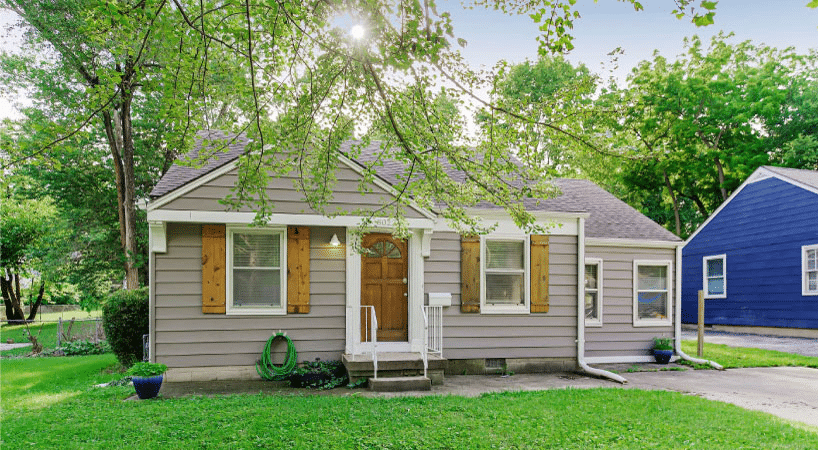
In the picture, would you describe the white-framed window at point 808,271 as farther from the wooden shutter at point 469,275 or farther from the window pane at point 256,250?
the window pane at point 256,250

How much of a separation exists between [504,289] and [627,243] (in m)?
2.94

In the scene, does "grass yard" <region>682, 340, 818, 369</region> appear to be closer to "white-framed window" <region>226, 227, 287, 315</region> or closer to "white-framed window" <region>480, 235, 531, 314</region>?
"white-framed window" <region>480, 235, 531, 314</region>

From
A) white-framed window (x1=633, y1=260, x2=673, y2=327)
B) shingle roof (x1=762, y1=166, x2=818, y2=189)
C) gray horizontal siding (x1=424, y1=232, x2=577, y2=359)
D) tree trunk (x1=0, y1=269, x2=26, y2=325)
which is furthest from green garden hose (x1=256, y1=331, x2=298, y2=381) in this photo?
tree trunk (x1=0, y1=269, x2=26, y2=325)

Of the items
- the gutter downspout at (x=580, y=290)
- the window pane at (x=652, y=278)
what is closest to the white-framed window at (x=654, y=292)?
the window pane at (x=652, y=278)

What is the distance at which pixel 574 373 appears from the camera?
945 centimetres

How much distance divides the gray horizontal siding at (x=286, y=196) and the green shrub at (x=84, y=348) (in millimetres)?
8738

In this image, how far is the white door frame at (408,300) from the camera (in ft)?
28.1

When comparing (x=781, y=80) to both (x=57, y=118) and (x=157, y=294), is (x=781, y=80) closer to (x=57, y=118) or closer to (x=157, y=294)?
(x=157, y=294)

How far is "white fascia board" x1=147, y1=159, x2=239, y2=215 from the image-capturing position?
775cm

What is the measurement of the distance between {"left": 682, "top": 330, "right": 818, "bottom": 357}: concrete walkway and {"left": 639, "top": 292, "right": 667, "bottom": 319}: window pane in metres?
3.30

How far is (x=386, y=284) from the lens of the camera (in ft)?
29.5

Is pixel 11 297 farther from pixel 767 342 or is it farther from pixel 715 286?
pixel 767 342

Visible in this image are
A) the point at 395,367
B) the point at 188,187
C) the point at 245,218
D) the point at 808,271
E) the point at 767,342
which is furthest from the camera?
the point at 808,271

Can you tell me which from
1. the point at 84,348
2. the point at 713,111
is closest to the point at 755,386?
the point at 84,348
